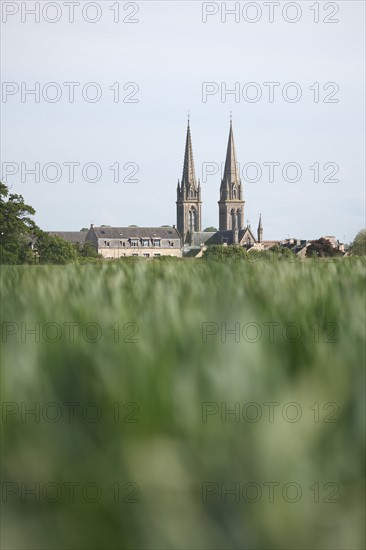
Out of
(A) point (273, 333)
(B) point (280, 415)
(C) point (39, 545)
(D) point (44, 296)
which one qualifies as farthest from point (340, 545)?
(D) point (44, 296)

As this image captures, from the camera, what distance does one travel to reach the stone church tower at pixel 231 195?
18700 centimetres

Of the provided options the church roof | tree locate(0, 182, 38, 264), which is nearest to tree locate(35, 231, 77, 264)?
tree locate(0, 182, 38, 264)

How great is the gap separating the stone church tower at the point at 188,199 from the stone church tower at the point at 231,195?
18.7 ft

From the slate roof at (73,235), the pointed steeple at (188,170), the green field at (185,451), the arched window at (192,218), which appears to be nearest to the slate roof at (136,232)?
Answer: the slate roof at (73,235)

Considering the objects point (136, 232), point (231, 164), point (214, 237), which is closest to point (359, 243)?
point (136, 232)

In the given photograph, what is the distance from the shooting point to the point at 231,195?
188500mm

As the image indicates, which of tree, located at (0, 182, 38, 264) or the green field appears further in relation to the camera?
tree, located at (0, 182, 38, 264)

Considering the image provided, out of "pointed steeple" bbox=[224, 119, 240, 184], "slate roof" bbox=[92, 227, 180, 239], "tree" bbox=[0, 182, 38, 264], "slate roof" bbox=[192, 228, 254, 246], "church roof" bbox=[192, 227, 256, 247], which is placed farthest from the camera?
"pointed steeple" bbox=[224, 119, 240, 184]

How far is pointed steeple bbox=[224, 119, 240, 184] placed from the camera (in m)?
186

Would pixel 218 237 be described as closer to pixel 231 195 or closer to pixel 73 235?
pixel 231 195

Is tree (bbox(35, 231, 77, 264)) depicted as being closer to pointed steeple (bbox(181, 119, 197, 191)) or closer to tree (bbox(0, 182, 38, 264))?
tree (bbox(0, 182, 38, 264))

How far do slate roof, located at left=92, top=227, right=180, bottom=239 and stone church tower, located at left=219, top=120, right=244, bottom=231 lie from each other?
55.2ft

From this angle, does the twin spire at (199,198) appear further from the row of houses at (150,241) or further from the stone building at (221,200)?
the row of houses at (150,241)

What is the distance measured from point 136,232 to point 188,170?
81.8 feet
